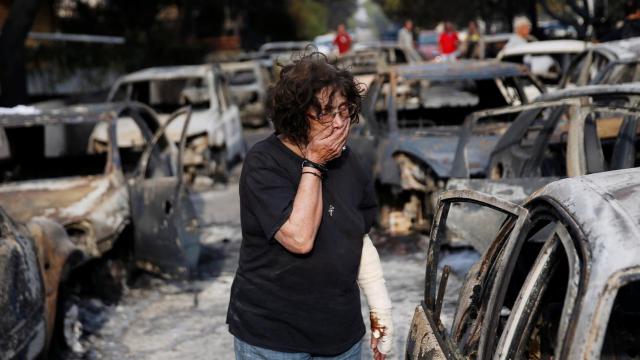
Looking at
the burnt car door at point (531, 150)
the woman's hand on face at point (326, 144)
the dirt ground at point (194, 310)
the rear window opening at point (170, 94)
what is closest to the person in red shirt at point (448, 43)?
the rear window opening at point (170, 94)

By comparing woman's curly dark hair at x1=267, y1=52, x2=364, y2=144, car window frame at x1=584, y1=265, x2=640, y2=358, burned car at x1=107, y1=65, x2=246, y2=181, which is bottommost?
burned car at x1=107, y1=65, x2=246, y2=181

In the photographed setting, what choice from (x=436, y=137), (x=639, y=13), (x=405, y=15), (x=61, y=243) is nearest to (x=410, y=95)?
(x=639, y=13)

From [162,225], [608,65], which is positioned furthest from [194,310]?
[608,65]

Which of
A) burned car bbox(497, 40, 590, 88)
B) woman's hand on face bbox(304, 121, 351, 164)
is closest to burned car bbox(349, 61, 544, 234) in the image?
burned car bbox(497, 40, 590, 88)

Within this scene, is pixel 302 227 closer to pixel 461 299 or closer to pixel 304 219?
pixel 304 219

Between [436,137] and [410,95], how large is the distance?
605 cm

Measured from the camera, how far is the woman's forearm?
107 inches

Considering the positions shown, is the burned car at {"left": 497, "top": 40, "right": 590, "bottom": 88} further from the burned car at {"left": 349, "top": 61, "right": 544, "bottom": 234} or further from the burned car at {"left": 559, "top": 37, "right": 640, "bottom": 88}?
the burned car at {"left": 349, "top": 61, "right": 544, "bottom": 234}

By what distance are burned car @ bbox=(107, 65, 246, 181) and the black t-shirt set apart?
8451 millimetres

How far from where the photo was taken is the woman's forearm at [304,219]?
271cm

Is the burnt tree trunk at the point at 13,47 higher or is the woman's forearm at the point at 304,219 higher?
the woman's forearm at the point at 304,219

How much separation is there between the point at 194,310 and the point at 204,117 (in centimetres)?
575

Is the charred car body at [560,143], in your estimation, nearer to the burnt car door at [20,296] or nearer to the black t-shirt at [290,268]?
the black t-shirt at [290,268]

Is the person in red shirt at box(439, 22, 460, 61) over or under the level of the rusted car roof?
under
